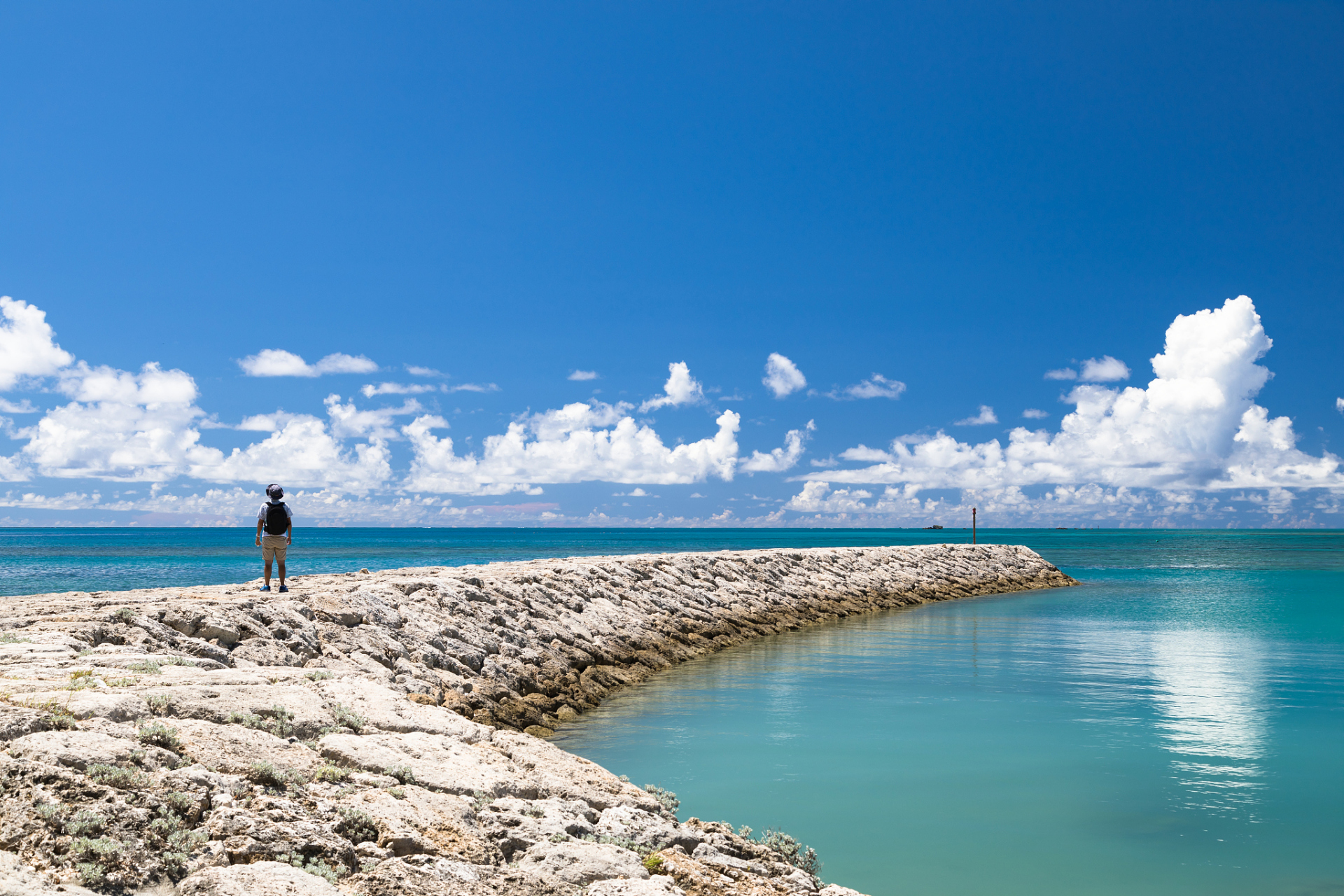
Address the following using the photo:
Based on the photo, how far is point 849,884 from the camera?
7457 mm

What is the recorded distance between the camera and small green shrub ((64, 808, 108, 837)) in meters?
4.65

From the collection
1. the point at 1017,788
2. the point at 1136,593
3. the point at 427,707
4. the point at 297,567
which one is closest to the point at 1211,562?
the point at 1136,593

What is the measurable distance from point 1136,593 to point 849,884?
1453 inches

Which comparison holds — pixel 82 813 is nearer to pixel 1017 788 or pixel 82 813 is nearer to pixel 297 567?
pixel 1017 788

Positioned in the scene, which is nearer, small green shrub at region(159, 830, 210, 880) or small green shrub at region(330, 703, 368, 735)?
small green shrub at region(159, 830, 210, 880)

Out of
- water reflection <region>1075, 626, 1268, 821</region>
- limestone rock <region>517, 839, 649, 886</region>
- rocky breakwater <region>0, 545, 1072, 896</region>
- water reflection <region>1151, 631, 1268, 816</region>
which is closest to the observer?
rocky breakwater <region>0, 545, 1072, 896</region>

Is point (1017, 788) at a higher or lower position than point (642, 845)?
lower

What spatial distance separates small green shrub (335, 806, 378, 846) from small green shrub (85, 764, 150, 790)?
1.15 metres

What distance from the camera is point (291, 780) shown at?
579 cm

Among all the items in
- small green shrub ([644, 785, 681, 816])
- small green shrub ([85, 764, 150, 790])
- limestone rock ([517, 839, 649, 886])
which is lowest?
small green shrub ([644, 785, 681, 816])

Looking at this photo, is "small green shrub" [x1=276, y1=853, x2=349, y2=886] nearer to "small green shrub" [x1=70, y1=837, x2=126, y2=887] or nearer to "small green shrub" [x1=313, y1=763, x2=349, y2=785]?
"small green shrub" [x1=70, y1=837, x2=126, y2=887]

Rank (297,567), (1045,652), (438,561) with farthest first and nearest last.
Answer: (438,561)
(297,567)
(1045,652)

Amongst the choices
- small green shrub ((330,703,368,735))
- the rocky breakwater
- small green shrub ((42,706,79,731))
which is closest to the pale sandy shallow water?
the rocky breakwater

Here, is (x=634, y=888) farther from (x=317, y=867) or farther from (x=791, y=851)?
(x=317, y=867)
